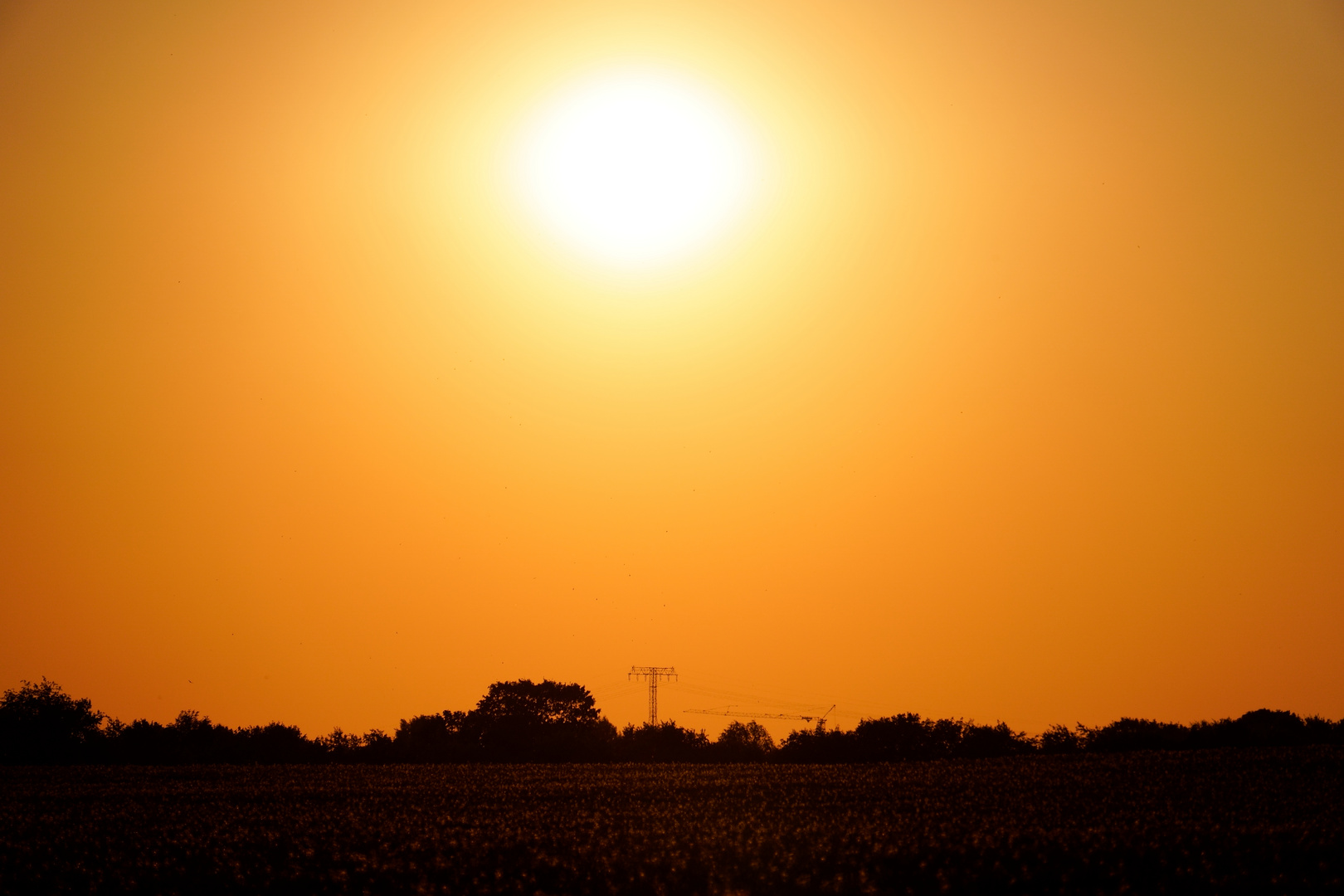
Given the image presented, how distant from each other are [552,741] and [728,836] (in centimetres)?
5793

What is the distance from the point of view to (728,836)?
123 feet

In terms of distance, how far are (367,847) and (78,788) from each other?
27657 millimetres

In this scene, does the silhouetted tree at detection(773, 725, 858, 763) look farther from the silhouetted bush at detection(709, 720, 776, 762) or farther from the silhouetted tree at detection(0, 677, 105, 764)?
the silhouetted tree at detection(0, 677, 105, 764)

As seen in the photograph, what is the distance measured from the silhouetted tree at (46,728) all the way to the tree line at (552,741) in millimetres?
99

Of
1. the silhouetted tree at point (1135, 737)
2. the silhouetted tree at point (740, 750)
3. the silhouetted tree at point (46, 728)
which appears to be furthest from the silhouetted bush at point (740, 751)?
the silhouetted tree at point (46, 728)

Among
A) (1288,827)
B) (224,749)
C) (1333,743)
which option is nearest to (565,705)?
(224,749)

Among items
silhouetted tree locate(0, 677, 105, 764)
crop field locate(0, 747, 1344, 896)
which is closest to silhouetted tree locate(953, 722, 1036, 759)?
crop field locate(0, 747, 1344, 896)

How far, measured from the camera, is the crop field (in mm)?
33094

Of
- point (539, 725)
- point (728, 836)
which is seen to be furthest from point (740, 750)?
point (728, 836)

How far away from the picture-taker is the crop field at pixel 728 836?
3309cm

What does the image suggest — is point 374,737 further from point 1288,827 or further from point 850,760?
point 1288,827

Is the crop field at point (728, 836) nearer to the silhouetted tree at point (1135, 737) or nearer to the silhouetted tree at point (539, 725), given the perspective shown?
the silhouetted tree at point (1135, 737)

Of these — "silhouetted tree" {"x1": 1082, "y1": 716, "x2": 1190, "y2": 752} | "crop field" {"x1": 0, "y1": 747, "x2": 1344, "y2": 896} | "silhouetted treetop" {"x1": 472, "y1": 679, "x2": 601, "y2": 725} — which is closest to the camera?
"crop field" {"x1": 0, "y1": 747, "x2": 1344, "y2": 896}

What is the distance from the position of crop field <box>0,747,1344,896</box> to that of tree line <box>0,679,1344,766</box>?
21.7m
